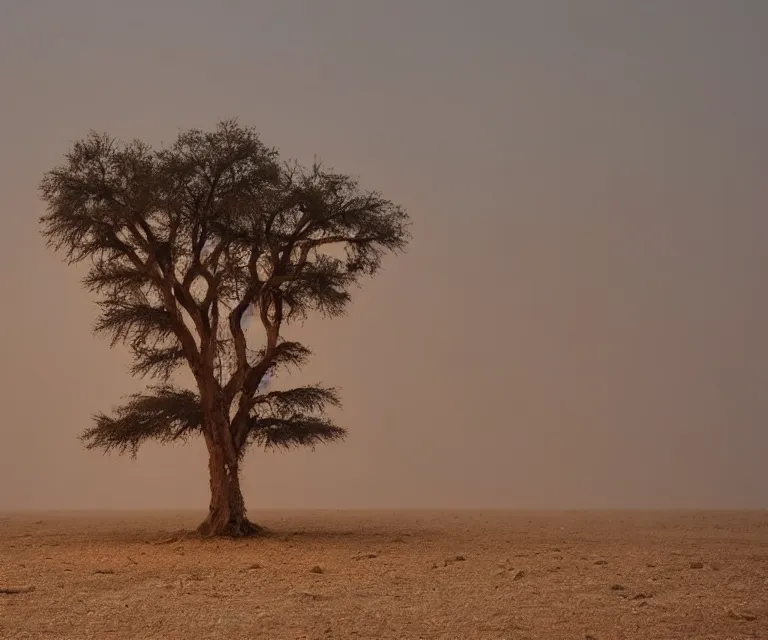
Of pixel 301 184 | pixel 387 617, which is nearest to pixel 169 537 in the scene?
pixel 301 184

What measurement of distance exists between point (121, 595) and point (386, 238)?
16.4 m

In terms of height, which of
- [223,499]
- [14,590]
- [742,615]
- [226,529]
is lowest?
[742,615]

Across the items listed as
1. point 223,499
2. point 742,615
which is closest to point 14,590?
point 742,615

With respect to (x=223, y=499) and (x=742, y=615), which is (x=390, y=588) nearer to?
(x=742, y=615)

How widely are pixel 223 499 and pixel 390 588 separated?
12115mm

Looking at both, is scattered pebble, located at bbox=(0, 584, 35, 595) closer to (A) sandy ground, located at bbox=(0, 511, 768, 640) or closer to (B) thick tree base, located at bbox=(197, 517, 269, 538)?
(A) sandy ground, located at bbox=(0, 511, 768, 640)

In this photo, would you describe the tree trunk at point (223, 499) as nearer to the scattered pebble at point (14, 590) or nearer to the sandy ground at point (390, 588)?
the sandy ground at point (390, 588)

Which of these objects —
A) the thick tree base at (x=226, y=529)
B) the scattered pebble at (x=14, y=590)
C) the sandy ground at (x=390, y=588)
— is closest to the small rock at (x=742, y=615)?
the sandy ground at (x=390, y=588)

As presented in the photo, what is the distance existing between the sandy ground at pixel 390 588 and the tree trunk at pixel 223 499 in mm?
1361

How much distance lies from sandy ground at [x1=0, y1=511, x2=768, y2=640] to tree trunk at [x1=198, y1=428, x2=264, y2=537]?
53.6 inches

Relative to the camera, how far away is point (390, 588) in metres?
15.3

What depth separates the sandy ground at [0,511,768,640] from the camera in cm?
1227

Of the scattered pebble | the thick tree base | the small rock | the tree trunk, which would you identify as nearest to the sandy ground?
the small rock

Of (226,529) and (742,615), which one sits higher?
(226,529)
